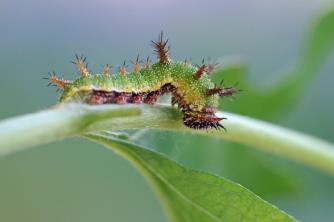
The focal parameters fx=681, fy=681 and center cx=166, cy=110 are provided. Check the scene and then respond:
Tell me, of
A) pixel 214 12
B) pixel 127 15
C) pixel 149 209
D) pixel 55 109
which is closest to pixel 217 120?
pixel 55 109

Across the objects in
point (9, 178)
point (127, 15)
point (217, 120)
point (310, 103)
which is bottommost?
point (9, 178)

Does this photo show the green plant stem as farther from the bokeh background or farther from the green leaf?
the bokeh background

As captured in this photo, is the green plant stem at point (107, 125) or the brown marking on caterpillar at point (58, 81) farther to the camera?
the brown marking on caterpillar at point (58, 81)

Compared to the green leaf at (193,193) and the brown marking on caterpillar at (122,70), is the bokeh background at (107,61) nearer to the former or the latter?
the brown marking on caterpillar at (122,70)

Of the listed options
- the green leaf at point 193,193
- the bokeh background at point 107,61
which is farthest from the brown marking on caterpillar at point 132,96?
the bokeh background at point 107,61

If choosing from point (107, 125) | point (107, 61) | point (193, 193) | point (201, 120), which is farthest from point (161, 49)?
point (107, 61)

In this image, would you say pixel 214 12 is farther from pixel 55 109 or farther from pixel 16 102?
pixel 55 109

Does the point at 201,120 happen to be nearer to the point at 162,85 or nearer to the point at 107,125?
the point at 162,85
